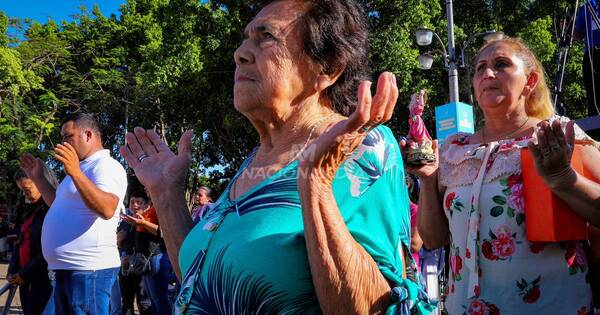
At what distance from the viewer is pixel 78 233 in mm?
3828

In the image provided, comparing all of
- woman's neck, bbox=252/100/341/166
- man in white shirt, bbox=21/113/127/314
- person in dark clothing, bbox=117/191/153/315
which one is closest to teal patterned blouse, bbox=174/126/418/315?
woman's neck, bbox=252/100/341/166

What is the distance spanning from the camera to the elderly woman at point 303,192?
4.07 ft

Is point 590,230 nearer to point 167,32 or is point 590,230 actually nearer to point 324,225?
point 324,225

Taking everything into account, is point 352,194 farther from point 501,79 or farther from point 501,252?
point 501,79

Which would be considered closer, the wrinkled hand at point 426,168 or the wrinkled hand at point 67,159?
the wrinkled hand at point 426,168

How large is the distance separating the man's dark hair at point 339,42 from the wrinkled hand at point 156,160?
0.59m

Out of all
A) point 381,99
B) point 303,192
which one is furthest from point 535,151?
point 303,192

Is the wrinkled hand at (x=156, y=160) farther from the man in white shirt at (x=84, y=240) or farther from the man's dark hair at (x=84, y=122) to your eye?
the man's dark hair at (x=84, y=122)

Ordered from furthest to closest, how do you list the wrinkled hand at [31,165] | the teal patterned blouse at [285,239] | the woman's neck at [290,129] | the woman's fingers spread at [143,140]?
the wrinkled hand at [31,165], the woman's fingers spread at [143,140], the woman's neck at [290,129], the teal patterned blouse at [285,239]

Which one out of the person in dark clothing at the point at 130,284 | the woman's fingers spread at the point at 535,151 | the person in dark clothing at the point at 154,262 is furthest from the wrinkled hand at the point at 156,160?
the person in dark clothing at the point at 130,284

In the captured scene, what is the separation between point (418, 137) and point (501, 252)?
1.69 feet

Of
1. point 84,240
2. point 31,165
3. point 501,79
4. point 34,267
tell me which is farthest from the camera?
point 34,267

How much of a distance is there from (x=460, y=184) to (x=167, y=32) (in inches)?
718

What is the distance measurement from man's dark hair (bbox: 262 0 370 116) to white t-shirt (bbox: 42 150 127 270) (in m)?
2.57
